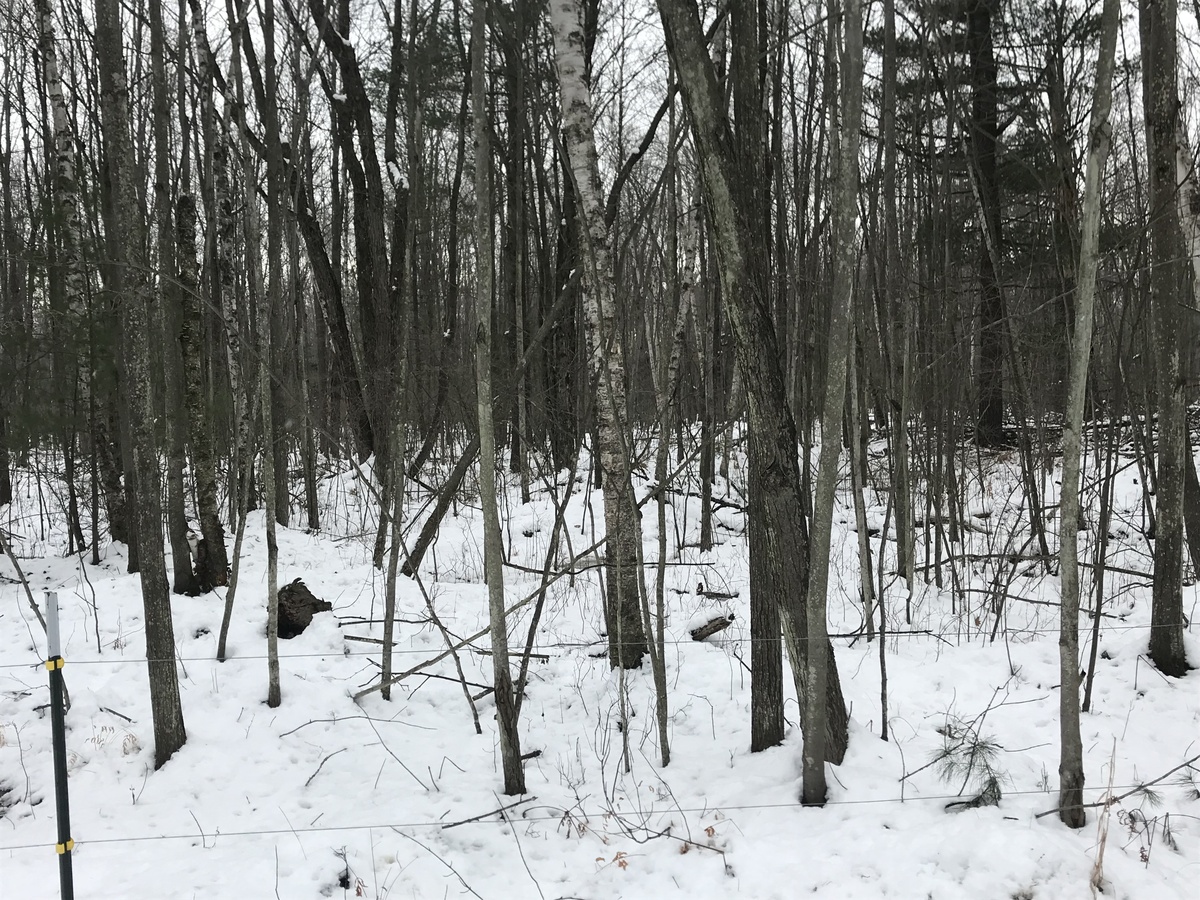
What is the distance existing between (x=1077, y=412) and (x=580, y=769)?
9.00 ft

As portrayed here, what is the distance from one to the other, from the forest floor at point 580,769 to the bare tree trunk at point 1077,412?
0.20 metres

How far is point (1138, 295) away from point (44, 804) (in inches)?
264

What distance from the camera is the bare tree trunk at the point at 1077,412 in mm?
2412

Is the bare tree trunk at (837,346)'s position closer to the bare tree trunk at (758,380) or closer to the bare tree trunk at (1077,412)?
the bare tree trunk at (758,380)

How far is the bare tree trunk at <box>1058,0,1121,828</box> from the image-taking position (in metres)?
2.41

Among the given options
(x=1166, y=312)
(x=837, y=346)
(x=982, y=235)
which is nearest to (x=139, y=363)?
(x=837, y=346)

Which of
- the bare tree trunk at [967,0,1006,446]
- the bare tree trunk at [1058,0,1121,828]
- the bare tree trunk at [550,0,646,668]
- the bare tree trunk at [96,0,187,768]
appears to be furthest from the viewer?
the bare tree trunk at [967,0,1006,446]

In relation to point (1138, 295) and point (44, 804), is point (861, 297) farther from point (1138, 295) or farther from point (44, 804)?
point (44, 804)

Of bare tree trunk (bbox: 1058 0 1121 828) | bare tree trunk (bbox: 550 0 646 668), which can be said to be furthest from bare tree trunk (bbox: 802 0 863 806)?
bare tree trunk (bbox: 550 0 646 668)

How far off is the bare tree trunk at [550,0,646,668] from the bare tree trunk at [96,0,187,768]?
6.94ft

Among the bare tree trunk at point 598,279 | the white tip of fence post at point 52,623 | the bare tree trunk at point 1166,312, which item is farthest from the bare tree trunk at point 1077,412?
the white tip of fence post at point 52,623

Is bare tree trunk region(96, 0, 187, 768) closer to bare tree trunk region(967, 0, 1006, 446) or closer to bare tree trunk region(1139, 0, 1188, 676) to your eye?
bare tree trunk region(1139, 0, 1188, 676)

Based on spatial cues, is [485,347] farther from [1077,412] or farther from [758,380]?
[1077,412]

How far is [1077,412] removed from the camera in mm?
2533
